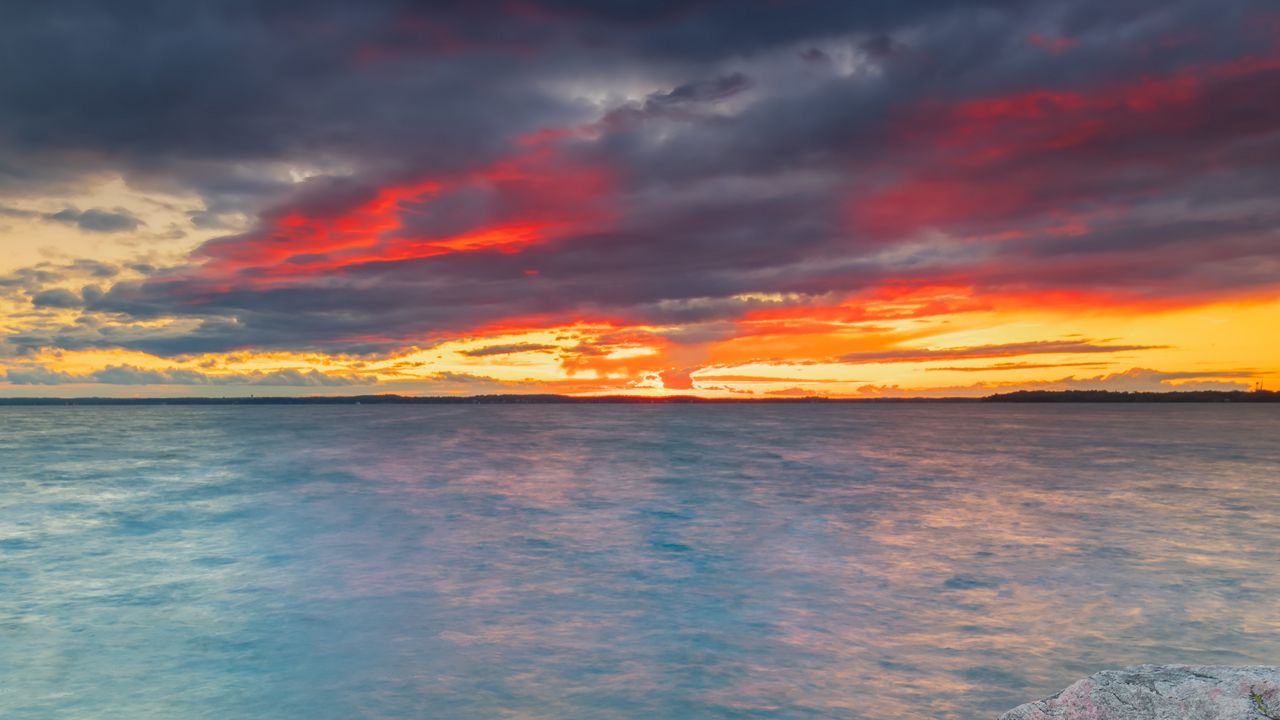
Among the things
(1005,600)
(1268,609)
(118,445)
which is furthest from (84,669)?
(118,445)

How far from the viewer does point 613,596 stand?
1135 cm

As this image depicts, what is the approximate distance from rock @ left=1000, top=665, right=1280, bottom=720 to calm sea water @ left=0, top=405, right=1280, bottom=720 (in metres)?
3.26

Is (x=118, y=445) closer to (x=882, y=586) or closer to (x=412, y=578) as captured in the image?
(x=412, y=578)

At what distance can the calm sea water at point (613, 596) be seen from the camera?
7461mm

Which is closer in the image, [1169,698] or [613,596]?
[1169,698]

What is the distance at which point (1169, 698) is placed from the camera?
3.68 m

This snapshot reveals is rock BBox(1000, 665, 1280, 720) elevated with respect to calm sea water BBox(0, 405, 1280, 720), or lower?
elevated

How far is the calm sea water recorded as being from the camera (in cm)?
746

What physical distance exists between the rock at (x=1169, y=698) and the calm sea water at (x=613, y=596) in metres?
3.26

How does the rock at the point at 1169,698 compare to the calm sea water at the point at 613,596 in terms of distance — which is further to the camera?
the calm sea water at the point at 613,596

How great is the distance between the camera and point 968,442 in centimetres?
5581

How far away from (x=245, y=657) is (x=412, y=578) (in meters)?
4.05

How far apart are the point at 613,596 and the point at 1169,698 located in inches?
330

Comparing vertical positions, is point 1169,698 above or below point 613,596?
above
